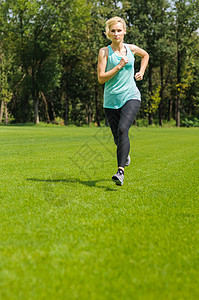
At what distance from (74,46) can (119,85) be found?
149ft

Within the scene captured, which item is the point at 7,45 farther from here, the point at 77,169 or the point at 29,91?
the point at 77,169

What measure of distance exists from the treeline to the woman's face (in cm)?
3657

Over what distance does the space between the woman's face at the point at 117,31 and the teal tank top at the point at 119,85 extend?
187 mm

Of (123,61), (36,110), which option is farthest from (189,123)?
(123,61)

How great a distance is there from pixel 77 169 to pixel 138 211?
3.48 meters

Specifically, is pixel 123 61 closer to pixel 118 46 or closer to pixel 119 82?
pixel 119 82

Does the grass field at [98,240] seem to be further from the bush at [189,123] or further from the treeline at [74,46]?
the bush at [189,123]

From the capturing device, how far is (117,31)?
17.2 feet

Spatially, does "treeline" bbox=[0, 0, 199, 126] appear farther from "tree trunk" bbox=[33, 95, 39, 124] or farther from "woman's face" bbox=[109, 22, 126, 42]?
"woman's face" bbox=[109, 22, 126, 42]

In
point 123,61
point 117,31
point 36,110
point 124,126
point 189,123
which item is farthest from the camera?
point 189,123

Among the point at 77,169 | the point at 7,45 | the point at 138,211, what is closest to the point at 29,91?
the point at 7,45

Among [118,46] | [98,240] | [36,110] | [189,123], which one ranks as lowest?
[98,240]

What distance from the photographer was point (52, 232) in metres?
3.02

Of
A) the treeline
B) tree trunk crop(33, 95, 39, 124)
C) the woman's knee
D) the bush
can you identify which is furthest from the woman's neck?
the bush
